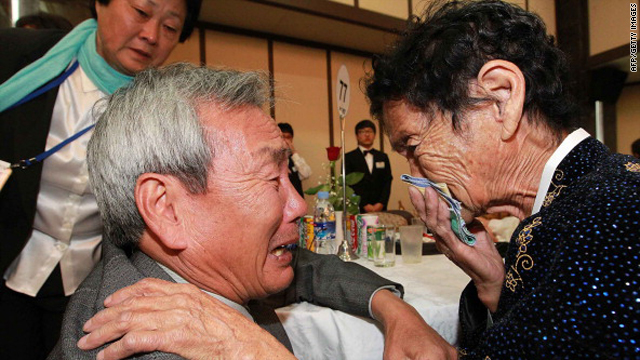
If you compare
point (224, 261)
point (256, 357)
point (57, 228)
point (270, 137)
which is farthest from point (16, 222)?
point (256, 357)

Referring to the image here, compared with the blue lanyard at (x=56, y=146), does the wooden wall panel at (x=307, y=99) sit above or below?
above

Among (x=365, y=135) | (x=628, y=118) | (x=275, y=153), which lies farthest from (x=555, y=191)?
(x=628, y=118)

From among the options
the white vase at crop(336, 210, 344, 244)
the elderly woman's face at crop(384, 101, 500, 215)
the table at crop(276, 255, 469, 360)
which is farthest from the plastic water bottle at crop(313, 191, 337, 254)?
the elderly woman's face at crop(384, 101, 500, 215)

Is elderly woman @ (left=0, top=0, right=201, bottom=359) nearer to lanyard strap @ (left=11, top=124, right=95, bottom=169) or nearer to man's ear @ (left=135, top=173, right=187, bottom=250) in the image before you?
lanyard strap @ (left=11, top=124, right=95, bottom=169)

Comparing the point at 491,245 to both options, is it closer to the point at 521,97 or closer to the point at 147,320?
the point at 521,97

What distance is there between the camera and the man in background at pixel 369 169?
609 cm

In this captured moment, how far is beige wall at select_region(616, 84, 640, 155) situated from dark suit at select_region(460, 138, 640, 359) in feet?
33.9

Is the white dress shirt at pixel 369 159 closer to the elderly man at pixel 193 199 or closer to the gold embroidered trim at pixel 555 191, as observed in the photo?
the elderly man at pixel 193 199

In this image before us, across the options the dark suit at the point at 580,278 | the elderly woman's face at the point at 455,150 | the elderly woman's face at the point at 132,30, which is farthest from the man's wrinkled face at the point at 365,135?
the dark suit at the point at 580,278

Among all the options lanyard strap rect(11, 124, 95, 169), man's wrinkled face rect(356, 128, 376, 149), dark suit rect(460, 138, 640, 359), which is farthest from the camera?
man's wrinkled face rect(356, 128, 376, 149)

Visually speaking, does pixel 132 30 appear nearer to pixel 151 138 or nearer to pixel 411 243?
pixel 151 138

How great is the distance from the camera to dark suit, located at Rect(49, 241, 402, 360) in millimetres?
859

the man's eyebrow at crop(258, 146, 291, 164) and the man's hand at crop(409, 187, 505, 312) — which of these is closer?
the man's eyebrow at crop(258, 146, 291, 164)

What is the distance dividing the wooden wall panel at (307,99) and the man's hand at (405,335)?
580 centimetres
